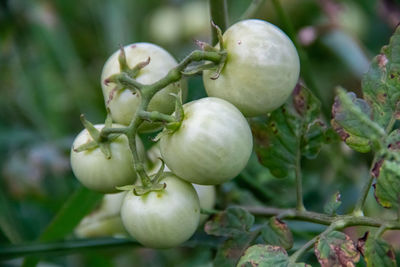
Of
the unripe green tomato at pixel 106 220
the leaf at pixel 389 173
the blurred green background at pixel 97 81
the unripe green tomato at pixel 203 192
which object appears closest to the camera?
the leaf at pixel 389 173

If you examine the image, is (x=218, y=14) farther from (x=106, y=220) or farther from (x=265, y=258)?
(x=106, y=220)

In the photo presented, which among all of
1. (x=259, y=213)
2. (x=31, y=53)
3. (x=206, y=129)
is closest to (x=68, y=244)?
(x=259, y=213)

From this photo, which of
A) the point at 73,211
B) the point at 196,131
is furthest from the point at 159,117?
the point at 73,211

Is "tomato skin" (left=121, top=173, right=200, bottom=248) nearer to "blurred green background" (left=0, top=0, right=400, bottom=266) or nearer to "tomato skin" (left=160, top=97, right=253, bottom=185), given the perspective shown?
"tomato skin" (left=160, top=97, right=253, bottom=185)

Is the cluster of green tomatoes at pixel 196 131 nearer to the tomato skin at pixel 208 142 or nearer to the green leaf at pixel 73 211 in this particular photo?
the tomato skin at pixel 208 142

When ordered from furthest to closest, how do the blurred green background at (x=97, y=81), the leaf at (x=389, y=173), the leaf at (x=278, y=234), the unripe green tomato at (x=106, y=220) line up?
the blurred green background at (x=97, y=81) < the unripe green tomato at (x=106, y=220) < the leaf at (x=278, y=234) < the leaf at (x=389, y=173)

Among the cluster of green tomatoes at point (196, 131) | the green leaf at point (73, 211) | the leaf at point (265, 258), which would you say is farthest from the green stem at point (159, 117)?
the green leaf at point (73, 211)
